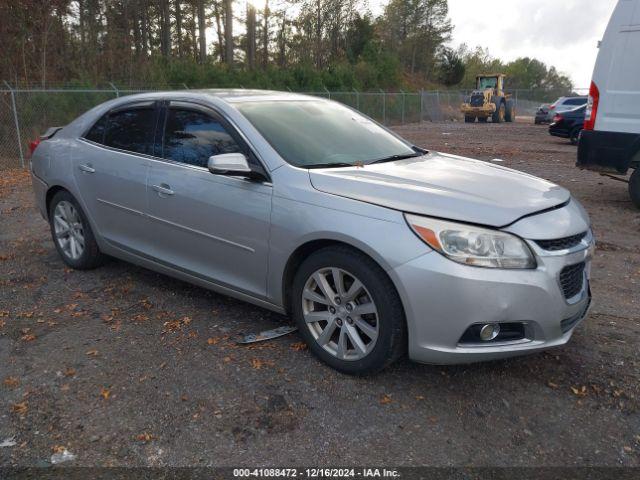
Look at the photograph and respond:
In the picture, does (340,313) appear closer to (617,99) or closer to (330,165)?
(330,165)

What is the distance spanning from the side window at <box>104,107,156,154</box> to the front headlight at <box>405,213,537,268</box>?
243 cm

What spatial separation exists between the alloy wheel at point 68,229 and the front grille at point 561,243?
3.81m

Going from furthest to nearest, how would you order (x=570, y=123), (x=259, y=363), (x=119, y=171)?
(x=570, y=123)
(x=119, y=171)
(x=259, y=363)

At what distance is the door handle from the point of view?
158 inches

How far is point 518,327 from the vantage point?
294 centimetres

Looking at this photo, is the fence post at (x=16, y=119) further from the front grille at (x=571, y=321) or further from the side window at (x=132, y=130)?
the front grille at (x=571, y=321)

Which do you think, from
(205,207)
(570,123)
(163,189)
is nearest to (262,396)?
(205,207)

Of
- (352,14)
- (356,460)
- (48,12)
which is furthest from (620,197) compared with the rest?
(352,14)

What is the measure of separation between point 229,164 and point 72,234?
93.7 inches

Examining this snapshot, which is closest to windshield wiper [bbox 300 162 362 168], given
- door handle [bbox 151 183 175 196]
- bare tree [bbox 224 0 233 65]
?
door handle [bbox 151 183 175 196]

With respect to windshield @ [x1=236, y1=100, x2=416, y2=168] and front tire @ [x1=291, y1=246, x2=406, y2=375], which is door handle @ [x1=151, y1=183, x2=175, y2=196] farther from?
front tire @ [x1=291, y1=246, x2=406, y2=375]

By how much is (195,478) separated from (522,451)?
4.90 ft

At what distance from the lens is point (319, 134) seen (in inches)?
157

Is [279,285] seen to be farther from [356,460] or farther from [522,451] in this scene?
[522,451]
